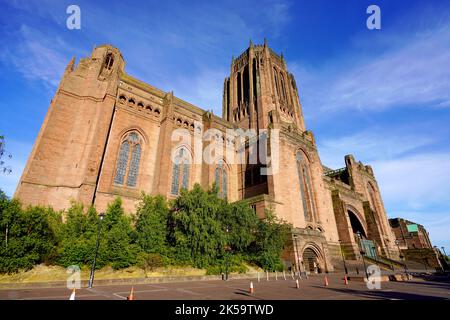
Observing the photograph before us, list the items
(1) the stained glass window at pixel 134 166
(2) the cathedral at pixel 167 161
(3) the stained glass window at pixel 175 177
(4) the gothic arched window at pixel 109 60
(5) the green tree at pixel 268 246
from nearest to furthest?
(2) the cathedral at pixel 167 161, (5) the green tree at pixel 268 246, (1) the stained glass window at pixel 134 166, (3) the stained glass window at pixel 175 177, (4) the gothic arched window at pixel 109 60

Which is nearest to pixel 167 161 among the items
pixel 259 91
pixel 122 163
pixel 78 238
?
pixel 122 163

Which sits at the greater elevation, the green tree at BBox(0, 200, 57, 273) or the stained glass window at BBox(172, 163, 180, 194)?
the stained glass window at BBox(172, 163, 180, 194)

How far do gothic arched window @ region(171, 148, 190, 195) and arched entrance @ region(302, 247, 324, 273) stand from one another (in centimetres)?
1517

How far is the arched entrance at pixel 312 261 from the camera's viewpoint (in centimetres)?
2397

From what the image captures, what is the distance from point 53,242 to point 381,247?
45185 mm

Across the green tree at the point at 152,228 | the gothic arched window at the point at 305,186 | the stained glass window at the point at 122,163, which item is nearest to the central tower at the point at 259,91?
the gothic arched window at the point at 305,186

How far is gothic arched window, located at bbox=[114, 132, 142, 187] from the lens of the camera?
911 inches

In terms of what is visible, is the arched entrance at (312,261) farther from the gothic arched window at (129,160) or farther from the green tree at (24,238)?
the green tree at (24,238)

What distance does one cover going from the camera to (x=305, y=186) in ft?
108

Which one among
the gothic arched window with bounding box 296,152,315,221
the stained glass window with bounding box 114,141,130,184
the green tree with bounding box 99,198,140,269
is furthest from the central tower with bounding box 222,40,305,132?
the green tree with bounding box 99,198,140,269

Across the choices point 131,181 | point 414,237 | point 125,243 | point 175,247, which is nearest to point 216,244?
point 175,247

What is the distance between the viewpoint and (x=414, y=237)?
198ft

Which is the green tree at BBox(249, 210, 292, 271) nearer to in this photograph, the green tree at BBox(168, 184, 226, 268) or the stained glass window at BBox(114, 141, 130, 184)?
the green tree at BBox(168, 184, 226, 268)

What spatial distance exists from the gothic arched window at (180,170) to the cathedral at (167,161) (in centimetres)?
12
